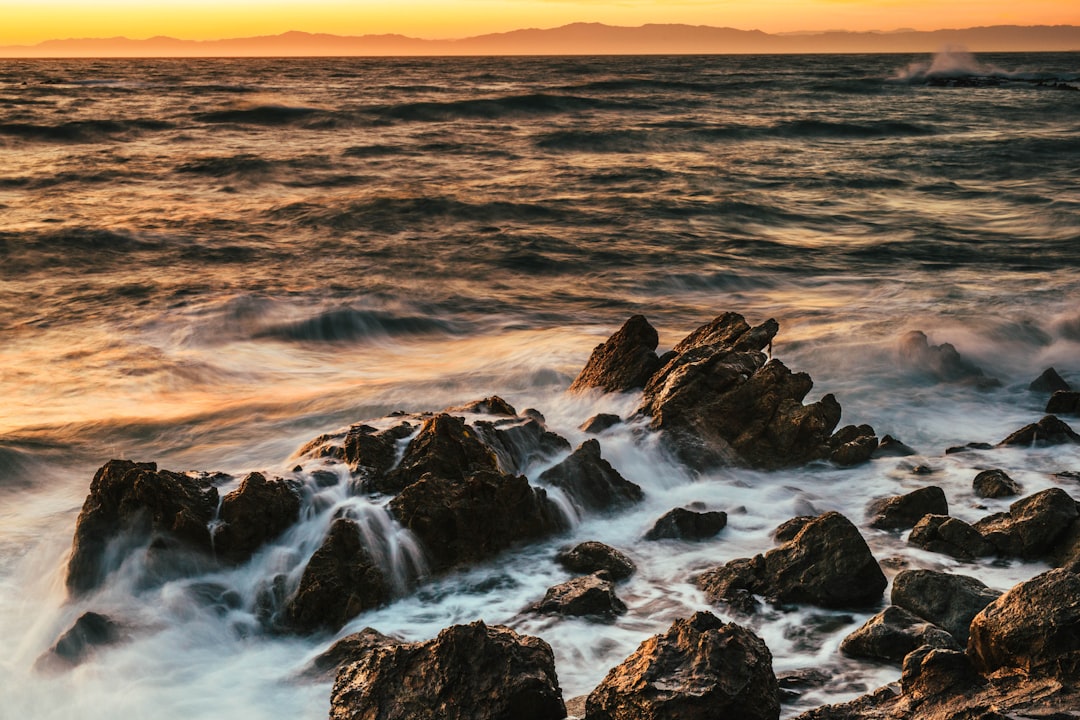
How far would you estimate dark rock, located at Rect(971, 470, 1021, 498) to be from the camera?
727 centimetres

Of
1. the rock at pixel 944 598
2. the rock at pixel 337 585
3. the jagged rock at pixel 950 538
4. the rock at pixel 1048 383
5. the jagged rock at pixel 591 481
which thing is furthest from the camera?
the rock at pixel 1048 383

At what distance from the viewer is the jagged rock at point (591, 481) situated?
720 centimetres

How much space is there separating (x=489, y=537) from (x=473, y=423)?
1.20m

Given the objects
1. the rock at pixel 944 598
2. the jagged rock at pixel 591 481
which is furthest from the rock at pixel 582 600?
the rock at pixel 944 598

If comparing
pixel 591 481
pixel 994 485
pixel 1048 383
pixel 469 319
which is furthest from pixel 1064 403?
pixel 469 319

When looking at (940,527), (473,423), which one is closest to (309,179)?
(473,423)

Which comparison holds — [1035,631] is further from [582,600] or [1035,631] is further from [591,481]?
[591,481]

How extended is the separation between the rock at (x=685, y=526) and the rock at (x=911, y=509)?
1.14 m

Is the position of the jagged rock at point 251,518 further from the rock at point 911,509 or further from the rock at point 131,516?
the rock at point 911,509

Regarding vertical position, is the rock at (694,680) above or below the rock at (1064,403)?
above

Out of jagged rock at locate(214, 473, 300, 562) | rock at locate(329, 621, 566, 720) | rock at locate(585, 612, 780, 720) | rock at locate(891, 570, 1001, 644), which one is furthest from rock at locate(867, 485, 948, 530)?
jagged rock at locate(214, 473, 300, 562)

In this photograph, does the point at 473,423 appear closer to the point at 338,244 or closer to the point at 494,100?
the point at 338,244

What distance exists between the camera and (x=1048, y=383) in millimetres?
10484

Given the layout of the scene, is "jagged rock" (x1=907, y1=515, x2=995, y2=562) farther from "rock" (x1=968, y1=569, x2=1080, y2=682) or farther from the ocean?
"rock" (x1=968, y1=569, x2=1080, y2=682)
